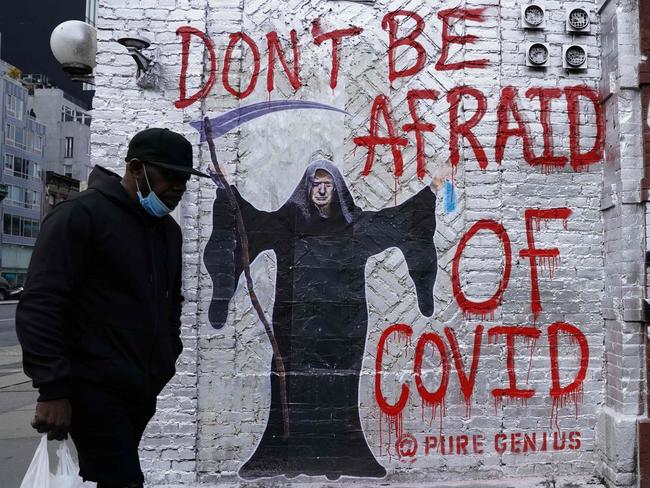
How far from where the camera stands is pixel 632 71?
4414 millimetres

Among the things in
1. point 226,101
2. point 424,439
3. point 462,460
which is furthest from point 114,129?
point 462,460

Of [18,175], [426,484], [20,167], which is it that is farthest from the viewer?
[20,167]

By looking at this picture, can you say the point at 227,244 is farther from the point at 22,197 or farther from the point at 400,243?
the point at 22,197

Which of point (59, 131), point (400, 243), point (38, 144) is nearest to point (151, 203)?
point (400, 243)

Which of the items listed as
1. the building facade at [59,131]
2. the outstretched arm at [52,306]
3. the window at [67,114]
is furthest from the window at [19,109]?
the outstretched arm at [52,306]

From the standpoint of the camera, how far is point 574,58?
4.68 metres

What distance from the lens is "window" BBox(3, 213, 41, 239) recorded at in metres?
49.8

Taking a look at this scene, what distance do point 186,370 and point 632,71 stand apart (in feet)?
12.4

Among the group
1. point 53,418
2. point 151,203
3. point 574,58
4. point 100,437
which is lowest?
point 100,437

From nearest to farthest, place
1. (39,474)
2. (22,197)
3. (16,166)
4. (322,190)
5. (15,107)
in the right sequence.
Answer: (39,474) → (322,190) → (15,107) → (16,166) → (22,197)

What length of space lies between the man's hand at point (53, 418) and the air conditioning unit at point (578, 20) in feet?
14.1

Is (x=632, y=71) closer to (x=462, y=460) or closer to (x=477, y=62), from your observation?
(x=477, y=62)

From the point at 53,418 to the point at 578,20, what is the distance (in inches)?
174

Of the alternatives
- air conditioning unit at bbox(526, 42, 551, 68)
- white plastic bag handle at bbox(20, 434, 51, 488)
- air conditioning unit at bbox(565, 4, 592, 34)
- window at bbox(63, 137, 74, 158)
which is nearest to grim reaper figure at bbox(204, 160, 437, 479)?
air conditioning unit at bbox(526, 42, 551, 68)
